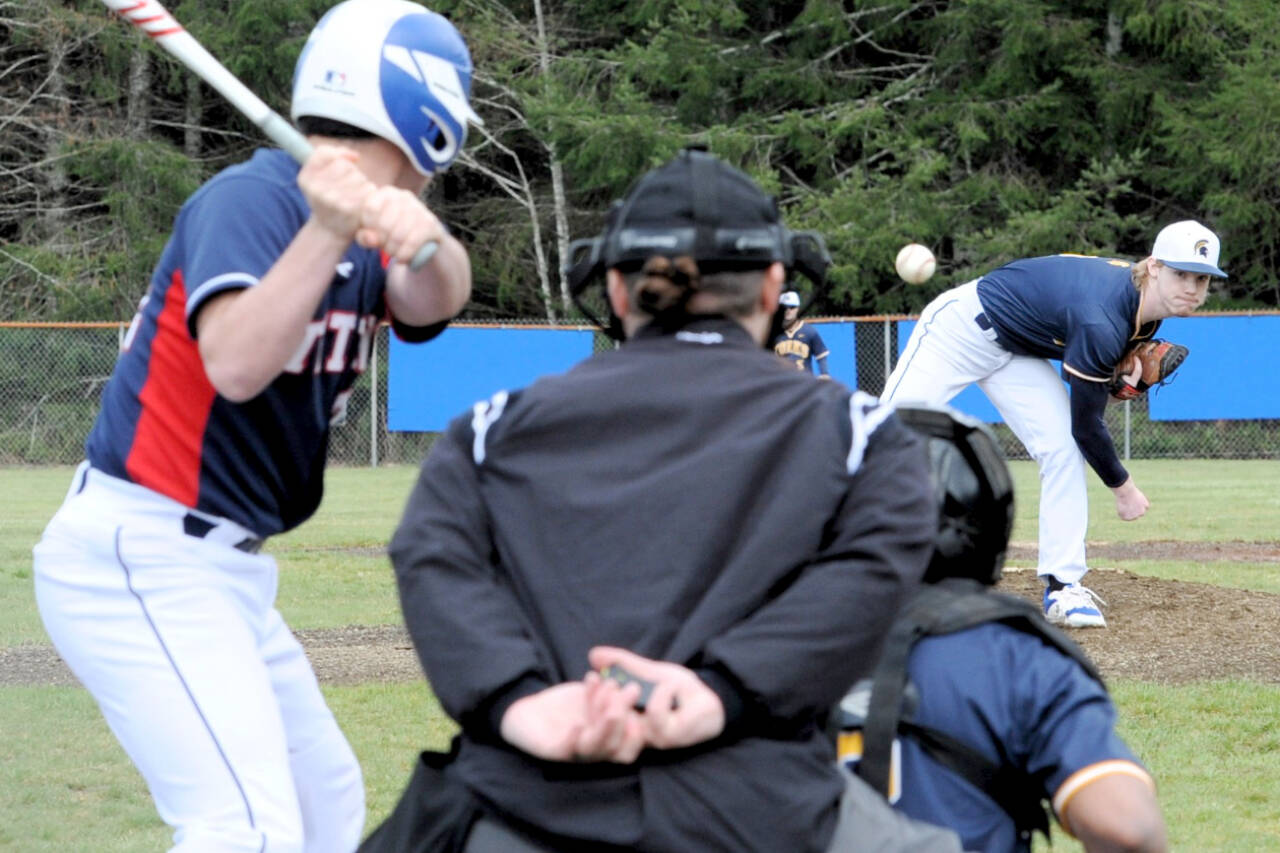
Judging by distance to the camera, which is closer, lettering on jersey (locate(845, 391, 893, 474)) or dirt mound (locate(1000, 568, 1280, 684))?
lettering on jersey (locate(845, 391, 893, 474))

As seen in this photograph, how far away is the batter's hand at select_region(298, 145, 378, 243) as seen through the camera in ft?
8.55

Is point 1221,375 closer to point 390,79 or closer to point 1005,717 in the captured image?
point 390,79

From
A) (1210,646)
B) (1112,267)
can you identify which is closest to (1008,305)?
(1112,267)

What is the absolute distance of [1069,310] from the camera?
325 inches

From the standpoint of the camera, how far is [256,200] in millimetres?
2885

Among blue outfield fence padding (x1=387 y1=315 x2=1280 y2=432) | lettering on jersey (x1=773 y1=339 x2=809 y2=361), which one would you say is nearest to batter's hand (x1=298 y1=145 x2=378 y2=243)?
lettering on jersey (x1=773 y1=339 x2=809 y2=361)

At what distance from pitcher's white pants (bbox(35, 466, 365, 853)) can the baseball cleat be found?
19.7 ft

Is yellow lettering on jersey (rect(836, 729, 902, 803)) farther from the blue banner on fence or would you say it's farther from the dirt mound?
the blue banner on fence

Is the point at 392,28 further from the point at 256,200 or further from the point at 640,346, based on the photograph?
the point at 640,346

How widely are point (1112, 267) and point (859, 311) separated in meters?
22.3

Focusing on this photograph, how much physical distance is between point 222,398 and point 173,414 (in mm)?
112

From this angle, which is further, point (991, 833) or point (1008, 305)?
point (1008, 305)

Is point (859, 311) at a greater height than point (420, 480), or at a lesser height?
lesser

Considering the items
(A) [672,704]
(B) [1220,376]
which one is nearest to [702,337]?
(A) [672,704]
